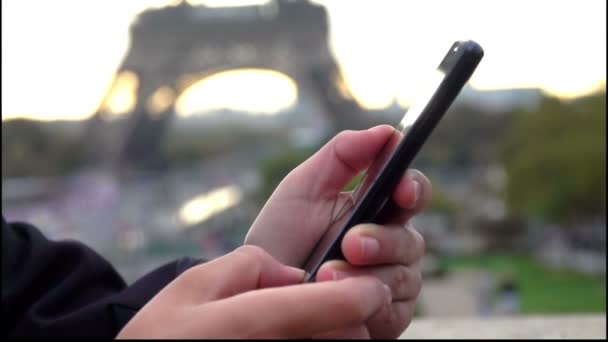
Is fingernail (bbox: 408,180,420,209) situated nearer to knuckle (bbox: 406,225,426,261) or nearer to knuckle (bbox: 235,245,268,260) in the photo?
knuckle (bbox: 406,225,426,261)

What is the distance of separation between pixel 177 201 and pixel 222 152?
9879 millimetres

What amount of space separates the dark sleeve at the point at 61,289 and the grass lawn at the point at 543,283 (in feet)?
24.4

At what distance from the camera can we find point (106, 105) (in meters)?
12.2

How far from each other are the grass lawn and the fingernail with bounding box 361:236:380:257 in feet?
24.5

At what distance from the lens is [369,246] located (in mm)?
716

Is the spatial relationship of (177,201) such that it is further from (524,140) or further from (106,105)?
(524,140)

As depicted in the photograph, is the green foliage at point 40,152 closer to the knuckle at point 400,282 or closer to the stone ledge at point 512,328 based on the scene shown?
the stone ledge at point 512,328

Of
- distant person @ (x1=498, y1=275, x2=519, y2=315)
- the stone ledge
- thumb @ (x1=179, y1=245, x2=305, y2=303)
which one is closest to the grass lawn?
distant person @ (x1=498, y1=275, x2=519, y2=315)

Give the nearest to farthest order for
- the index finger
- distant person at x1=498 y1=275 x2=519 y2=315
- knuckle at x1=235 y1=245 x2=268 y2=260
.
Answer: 1. the index finger
2. knuckle at x1=235 y1=245 x2=268 y2=260
3. distant person at x1=498 y1=275 x2=519 y2=315

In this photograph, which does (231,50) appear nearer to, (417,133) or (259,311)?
(417,133)

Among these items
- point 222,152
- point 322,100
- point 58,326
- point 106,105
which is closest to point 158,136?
point 106,105

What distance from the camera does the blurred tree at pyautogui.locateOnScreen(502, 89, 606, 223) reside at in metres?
10.1

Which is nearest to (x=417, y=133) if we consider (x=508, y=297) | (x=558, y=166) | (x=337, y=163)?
(x=337, y=163)

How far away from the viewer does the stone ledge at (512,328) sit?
1.42 metres
